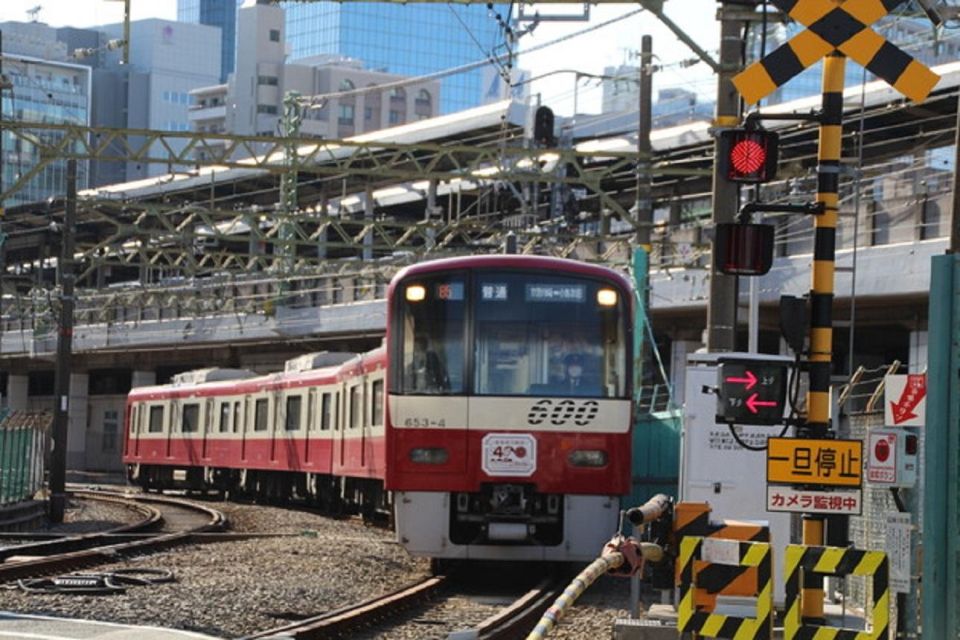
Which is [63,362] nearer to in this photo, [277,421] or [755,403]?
[277,421]

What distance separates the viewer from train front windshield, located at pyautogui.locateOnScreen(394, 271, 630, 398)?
686 inches

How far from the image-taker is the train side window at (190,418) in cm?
3947

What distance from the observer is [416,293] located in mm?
17609

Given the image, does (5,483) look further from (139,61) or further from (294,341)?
(139,61)

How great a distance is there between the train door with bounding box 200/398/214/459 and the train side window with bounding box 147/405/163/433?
11.6ft

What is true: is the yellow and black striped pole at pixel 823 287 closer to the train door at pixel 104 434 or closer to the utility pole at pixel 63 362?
the utility pole at pixel 63 362

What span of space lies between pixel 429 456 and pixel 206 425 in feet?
72.5

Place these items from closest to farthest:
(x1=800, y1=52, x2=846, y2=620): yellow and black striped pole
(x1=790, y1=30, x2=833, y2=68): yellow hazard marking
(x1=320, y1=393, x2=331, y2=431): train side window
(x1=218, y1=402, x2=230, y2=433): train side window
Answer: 1. (x1=800, y1=52, x2=846, y2=620): yellow and black striped pole
2. (x1=790, y1=30, x2=833, y2=68): yellow hazard marking
3. (x1=320, y1=393, x2=331, y2=431): train side window
4. (x1=218, y1=402, x2=230, y2=433): train side window

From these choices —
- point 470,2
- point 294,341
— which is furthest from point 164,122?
point 470,2

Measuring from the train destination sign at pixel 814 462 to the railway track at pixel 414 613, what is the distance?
7.45 feet

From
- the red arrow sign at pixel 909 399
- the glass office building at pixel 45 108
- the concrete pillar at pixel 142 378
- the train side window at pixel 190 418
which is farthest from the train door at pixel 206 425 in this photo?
the glass office building at pixel 45 108

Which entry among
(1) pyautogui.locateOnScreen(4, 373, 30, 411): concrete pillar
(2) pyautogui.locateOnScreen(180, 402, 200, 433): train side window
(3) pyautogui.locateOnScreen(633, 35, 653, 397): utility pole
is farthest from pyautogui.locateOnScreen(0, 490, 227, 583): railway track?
(1) pyautogui.locateOnScreen(4, 373, 30, 411): concrete pillar

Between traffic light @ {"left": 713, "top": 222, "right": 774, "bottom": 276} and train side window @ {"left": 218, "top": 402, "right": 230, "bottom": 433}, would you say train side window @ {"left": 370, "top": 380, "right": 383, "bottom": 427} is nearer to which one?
traffic light @ {"left": 713, "top": 222, "right": 774, "bottom": 276}

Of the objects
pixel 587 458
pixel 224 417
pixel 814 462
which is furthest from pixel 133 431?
pixel 814 462
